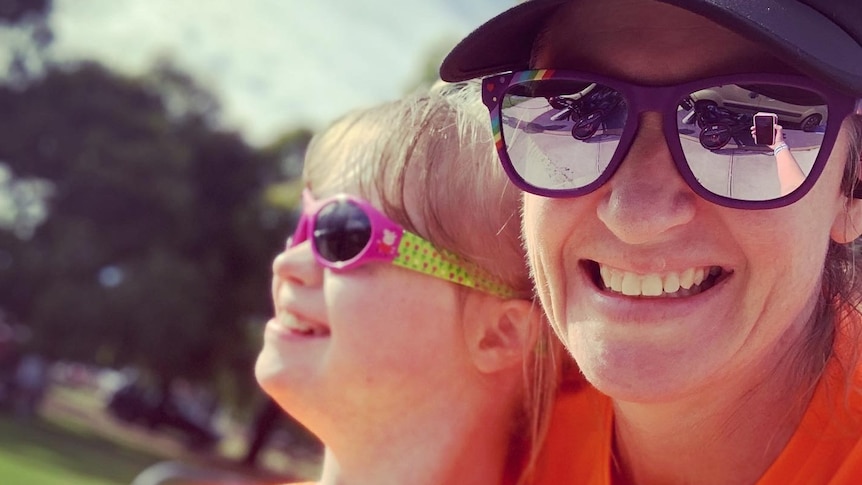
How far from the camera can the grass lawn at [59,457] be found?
39.3 ft

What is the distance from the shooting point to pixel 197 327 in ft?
61.8

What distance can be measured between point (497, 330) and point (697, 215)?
881 millimetres

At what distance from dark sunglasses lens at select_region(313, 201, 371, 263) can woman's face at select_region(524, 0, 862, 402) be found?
748 millimetres

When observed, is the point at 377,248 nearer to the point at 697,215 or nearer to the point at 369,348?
the point at 369,348

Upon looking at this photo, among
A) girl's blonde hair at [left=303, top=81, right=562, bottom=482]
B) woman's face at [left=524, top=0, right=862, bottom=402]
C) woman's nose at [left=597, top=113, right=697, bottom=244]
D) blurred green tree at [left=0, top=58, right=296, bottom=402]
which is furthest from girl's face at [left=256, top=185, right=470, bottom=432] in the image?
blurred green tree at [left=0, top=58, right=296, bottom=402]

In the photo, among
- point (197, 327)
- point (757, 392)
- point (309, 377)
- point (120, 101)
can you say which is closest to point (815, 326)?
point (757, 392)

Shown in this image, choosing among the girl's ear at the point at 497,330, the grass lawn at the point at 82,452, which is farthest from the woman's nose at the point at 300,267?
the grass lawn at the point at 82,452

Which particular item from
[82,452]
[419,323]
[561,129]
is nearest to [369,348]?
[419,323]

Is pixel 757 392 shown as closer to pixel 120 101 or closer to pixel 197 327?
pixel 197 327

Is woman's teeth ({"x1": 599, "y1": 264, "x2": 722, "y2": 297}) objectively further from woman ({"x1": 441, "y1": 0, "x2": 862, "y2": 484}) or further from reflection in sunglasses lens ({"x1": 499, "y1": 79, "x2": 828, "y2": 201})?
reflection in sunglasses lens ({"x1": 499, "y1": 79, "x2": 828, "y2": 201})

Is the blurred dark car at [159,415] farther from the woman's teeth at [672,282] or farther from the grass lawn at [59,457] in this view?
the woman's teeth at [672,282]

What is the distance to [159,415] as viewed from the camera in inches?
905

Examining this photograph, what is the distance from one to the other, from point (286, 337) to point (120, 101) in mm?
19335

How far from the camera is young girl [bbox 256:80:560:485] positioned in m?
2.17
